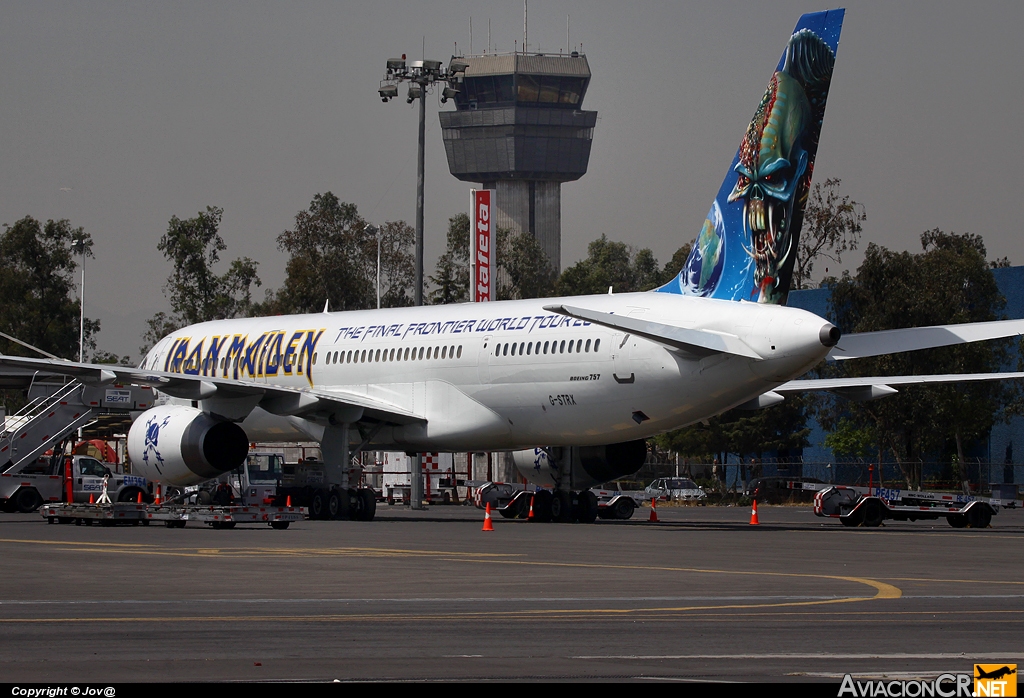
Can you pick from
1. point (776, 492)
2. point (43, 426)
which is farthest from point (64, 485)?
point (776, 492)

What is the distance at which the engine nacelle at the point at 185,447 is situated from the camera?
29625 mm

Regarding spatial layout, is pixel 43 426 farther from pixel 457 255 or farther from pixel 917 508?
pixel 457 255

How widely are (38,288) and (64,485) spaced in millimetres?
52834

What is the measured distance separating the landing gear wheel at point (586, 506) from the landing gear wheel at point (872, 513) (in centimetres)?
560

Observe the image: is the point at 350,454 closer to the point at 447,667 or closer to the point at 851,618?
the point at 851,618

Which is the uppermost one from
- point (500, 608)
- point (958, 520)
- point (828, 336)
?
point (828, 336)

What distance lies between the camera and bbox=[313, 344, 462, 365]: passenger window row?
30.8m

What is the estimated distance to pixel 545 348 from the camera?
93.8 ft

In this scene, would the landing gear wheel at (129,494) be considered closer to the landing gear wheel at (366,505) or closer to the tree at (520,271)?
the landing gear wheel at (366,505)

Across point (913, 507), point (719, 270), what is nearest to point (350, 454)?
point (719, 270)

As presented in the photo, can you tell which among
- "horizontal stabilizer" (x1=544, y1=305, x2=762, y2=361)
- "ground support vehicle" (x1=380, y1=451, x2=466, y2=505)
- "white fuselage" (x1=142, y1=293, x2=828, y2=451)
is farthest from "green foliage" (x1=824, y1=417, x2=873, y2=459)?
"horizontal stabilizer" (x1=544, y1=305, x2=762, y2=361)

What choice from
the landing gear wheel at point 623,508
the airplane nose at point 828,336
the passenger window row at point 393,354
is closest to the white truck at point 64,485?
the passenger window row at point 393,354

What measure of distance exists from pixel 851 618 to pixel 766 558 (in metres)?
7.72

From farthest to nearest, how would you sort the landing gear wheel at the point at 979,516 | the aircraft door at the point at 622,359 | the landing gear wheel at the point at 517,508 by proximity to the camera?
1. the landing gear wheel at the point at 517,508
2. the landing gear wheel at the point at 979,516
3. the aircraft door at the point at 622,359
